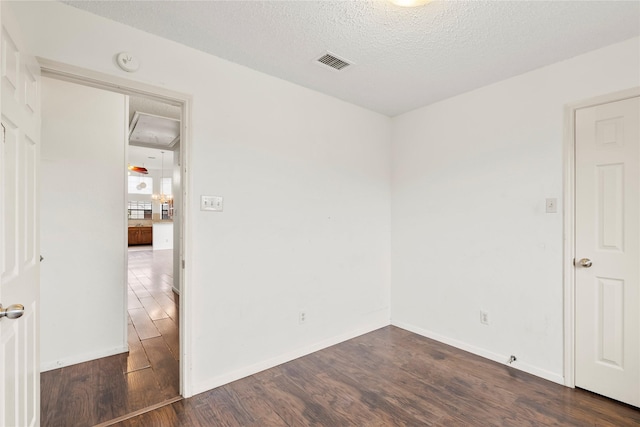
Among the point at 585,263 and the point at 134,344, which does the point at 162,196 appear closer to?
the point at 134,344

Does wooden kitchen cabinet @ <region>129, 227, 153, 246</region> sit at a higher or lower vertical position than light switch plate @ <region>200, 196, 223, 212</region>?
lower

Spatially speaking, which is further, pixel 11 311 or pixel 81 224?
pixel 81 224

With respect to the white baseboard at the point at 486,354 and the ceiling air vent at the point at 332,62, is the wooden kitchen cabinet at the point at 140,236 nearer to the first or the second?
the white baseboard at the point at 486,354

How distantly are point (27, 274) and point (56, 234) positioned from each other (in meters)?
1.47

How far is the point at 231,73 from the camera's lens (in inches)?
96.3

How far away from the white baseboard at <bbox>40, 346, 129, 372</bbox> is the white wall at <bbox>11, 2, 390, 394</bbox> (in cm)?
113

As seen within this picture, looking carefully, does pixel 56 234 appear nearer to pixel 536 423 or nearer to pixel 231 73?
pixel 231 73

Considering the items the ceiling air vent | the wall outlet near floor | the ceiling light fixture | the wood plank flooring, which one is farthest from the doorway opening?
the wall outlet near floor

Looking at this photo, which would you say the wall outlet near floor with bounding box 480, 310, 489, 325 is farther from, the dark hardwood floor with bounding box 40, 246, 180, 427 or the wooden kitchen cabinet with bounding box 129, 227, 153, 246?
the wooden kitchen cabinet with bounding box 129, 227, 153, 246

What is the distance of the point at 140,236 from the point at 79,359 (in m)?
9.48

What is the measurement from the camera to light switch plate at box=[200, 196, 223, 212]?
7.54 feet

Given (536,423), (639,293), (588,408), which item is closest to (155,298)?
(536,423)

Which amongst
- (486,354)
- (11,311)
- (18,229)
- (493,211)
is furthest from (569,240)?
(18,229)

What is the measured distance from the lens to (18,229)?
1.35m
